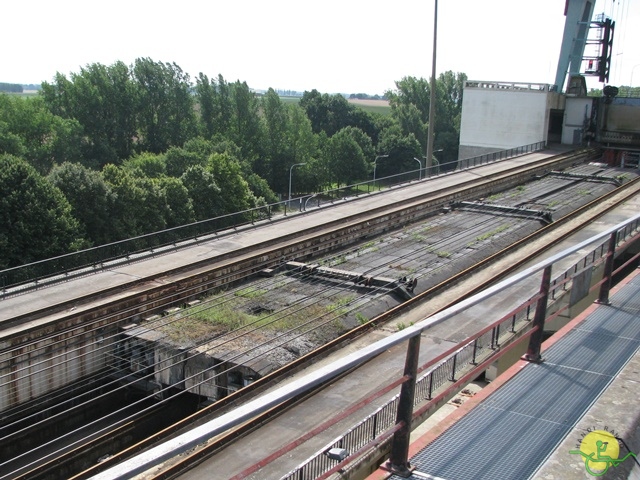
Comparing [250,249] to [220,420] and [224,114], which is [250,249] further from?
[224,114]

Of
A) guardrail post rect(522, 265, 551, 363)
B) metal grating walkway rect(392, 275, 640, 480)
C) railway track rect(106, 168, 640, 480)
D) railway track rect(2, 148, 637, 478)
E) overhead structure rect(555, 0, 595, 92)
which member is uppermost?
overhead structure rect(555, 0, 595, 92)

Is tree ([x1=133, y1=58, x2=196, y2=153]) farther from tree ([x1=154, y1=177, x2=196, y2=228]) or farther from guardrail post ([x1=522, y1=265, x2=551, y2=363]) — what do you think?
guardrail post ([x1=522, y1=265, x2=551, y2=363])

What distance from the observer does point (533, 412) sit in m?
4.09

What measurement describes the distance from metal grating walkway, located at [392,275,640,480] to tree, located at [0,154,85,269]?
77.0 feet

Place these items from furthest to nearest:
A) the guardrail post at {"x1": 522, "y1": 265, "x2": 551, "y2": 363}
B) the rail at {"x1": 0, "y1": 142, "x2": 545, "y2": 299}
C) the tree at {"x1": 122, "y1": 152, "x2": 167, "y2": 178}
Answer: the tree at {"x1": 122, "y1": 152, "x2": 167, "y2": 178}, the rail at {"x1": 0, "y1": 142, "x2": 545, "y2": 299}, the guardrail post at {"x1": 522, "y1": 265, "x2": 551, "y2": 363}

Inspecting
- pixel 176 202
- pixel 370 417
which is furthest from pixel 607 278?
pixel 176 202

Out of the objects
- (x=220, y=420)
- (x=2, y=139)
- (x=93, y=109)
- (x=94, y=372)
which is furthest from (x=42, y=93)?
(x=220, y=420)

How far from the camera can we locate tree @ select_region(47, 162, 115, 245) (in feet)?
98.4

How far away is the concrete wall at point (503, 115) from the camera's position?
35.3 meters

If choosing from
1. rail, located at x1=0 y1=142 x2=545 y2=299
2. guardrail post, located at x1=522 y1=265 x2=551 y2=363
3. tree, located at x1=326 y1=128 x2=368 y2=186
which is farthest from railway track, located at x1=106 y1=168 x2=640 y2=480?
tree, located at x1=326 y1=128 x2=368 y2=186

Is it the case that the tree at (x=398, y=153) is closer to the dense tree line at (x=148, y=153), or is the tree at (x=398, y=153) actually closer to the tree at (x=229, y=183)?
the dense tree line at (x=148, y=153)

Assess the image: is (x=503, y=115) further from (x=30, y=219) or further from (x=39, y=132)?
(x=39, y=132)

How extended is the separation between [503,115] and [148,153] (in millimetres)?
23133

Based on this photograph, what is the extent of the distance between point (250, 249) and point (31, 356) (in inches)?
231
